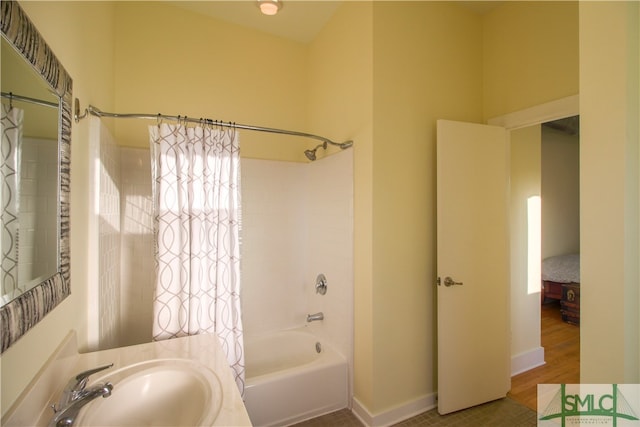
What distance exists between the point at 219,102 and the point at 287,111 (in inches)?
22.9

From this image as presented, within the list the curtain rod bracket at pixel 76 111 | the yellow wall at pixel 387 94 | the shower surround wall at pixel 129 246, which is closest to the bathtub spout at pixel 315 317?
the yellow wall at pixel 387 94

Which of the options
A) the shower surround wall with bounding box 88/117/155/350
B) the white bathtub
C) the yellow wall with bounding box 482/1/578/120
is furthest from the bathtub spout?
the yellow wall with bounding box 482/1/578/120

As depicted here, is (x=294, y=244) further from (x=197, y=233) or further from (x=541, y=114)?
(x=541, y=114)

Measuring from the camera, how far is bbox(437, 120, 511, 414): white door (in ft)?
6.70

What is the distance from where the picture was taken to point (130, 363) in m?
1.22

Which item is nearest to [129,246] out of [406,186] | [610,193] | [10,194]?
[10,194]

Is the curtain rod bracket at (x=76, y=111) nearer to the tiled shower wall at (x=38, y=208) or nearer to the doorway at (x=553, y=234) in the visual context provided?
the tiled shower wall at (x=38, y=208)

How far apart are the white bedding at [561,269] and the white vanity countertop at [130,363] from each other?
15.0 ft

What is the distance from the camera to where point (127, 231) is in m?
2.13

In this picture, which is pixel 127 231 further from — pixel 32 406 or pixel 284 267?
pixel 32 406

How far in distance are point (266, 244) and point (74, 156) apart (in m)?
1.58

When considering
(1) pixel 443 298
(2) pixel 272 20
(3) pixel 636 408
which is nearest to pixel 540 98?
(1) pixel 443 298

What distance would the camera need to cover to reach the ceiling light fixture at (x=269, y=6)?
2.17m
